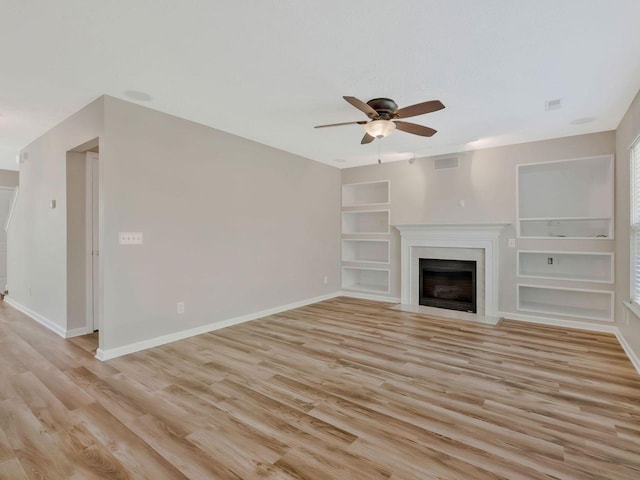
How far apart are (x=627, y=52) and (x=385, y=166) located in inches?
150

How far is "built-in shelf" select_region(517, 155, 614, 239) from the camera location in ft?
14.5

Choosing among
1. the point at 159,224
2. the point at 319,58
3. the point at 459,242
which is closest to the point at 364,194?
the point at 459,242

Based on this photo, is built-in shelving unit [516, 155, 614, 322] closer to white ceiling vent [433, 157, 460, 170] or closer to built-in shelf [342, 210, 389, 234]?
white ceiling vent [433, 157, 460, 170]

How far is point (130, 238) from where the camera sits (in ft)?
10.9

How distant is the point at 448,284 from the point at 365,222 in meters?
2.16

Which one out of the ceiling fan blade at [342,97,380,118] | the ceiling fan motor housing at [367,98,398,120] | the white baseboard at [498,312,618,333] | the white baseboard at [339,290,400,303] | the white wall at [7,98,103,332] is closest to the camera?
the ceiling fan blade at [342,97,380,118]

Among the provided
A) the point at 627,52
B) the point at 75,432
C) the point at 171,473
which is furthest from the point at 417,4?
the point at 75,432

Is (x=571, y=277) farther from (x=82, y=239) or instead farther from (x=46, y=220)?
(x=46, y=220)

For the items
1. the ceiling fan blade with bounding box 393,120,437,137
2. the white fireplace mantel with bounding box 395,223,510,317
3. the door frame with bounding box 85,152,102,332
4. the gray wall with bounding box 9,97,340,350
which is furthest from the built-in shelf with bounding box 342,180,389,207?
the door frame with bounding box 85,152,102,332

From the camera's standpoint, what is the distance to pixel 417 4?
6.20 feet

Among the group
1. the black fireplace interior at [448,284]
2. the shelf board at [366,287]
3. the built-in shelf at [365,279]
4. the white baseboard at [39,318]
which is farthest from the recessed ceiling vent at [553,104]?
the white baseboard at [39,318]

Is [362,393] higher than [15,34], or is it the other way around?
[15,34]

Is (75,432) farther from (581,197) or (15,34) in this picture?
(581,197)

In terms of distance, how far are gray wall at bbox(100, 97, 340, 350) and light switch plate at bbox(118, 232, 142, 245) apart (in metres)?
0.05
